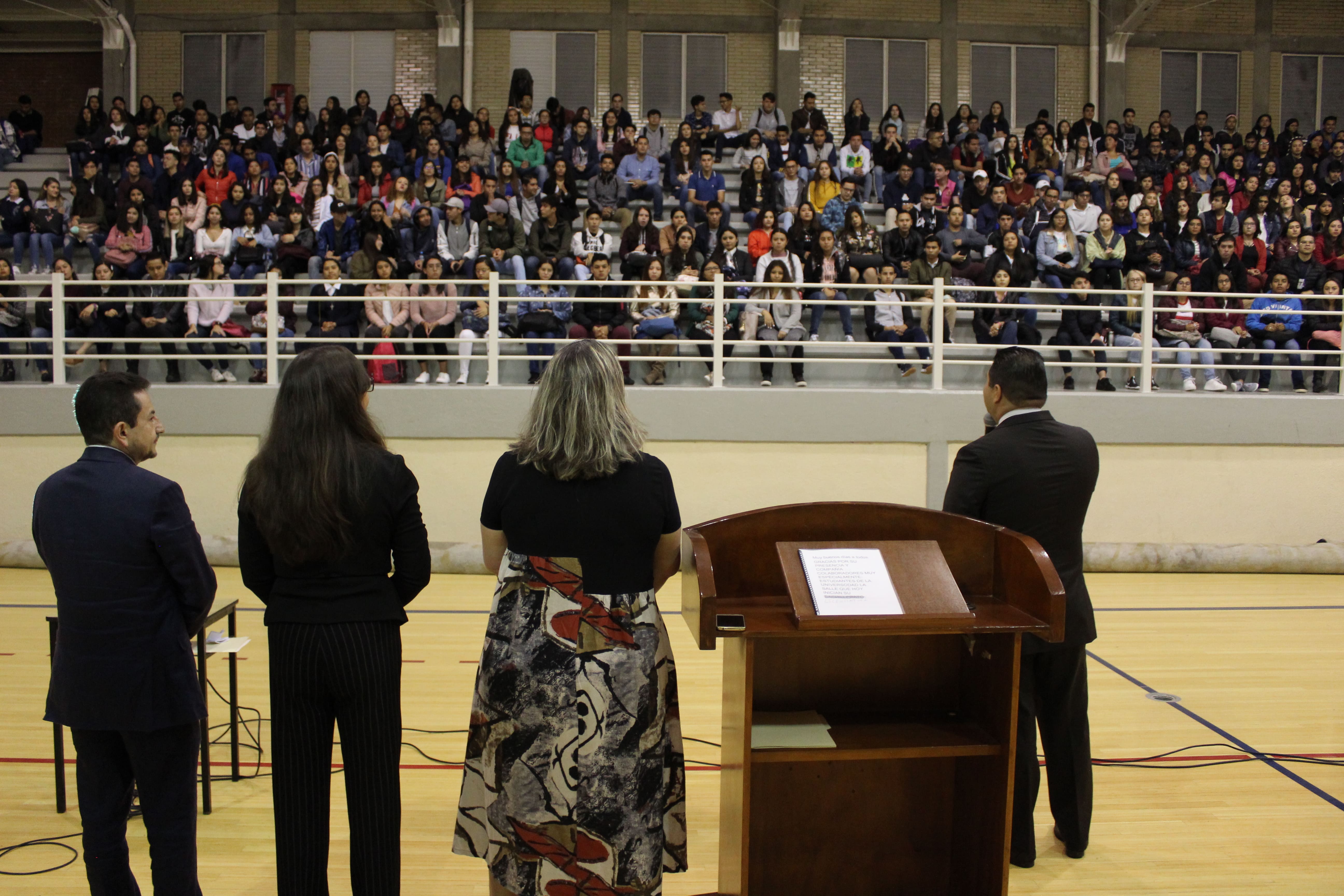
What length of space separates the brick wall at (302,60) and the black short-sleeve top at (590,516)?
1532cm

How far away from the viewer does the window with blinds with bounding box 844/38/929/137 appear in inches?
640

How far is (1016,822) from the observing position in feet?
11.2

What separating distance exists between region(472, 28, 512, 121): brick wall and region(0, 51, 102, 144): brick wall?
A: 237 inches

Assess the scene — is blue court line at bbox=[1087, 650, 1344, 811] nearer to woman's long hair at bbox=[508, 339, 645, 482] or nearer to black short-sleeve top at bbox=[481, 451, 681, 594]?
black short-sleeve top at bbox=[481, 451, 681, 594]

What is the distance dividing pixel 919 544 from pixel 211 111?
641 inches

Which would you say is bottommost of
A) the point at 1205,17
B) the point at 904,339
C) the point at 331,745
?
the point at 331,745

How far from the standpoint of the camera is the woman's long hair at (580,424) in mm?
2473

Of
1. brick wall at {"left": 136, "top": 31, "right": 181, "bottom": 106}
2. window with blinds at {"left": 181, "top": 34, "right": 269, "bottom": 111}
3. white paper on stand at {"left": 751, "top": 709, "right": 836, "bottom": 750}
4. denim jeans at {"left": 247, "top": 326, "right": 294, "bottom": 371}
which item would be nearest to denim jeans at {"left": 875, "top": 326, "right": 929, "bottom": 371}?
denim jeans at {"left": 247, "top": 326, "right": 294, "bottom": 371}

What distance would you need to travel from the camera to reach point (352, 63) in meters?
16.0

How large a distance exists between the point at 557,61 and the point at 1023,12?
717cm

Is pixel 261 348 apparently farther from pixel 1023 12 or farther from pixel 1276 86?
pixel 1276 86

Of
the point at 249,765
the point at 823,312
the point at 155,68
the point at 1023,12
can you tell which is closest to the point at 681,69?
the point at 1023,12

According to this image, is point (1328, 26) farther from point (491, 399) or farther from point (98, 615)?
point (98, 615)

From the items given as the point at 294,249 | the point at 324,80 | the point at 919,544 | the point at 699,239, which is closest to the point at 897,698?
the point at 919,544
